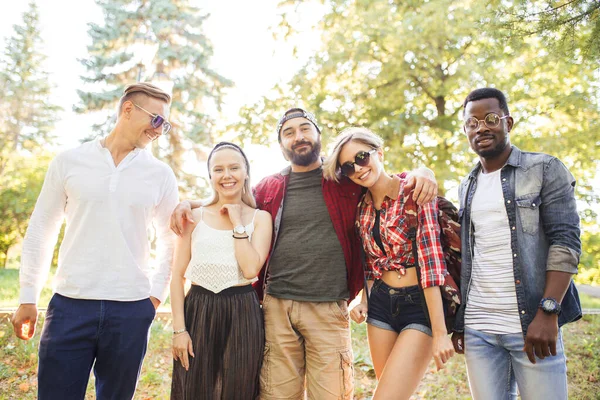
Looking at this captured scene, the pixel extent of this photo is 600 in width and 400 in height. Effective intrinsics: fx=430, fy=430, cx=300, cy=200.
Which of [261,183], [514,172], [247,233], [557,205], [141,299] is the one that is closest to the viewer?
[557,205]

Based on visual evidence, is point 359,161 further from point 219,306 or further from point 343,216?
point 219,306

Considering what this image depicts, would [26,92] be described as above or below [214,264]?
above

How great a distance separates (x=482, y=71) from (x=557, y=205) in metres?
6.37

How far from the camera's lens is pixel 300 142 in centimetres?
361

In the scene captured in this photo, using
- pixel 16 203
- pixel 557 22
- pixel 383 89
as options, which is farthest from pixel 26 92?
pixel 557 22

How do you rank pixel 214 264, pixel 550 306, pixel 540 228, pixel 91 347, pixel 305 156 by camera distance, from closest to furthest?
pixel 550 306 → pixel 540 228 → pixel 91 347 → pixel 214 264 → pixel 305 156

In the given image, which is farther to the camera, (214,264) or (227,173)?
(227,173)

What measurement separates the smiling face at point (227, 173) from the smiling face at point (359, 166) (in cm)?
78

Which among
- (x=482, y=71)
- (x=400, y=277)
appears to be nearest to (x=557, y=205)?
(x=400, y=277)

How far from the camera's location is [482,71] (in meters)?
8.12

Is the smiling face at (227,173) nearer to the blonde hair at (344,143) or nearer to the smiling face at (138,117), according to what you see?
the smiling face at (138,117)

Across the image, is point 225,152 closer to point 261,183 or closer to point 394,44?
point 261,183

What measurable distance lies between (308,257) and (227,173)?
89 centimetres

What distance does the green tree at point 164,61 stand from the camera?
15.9m
